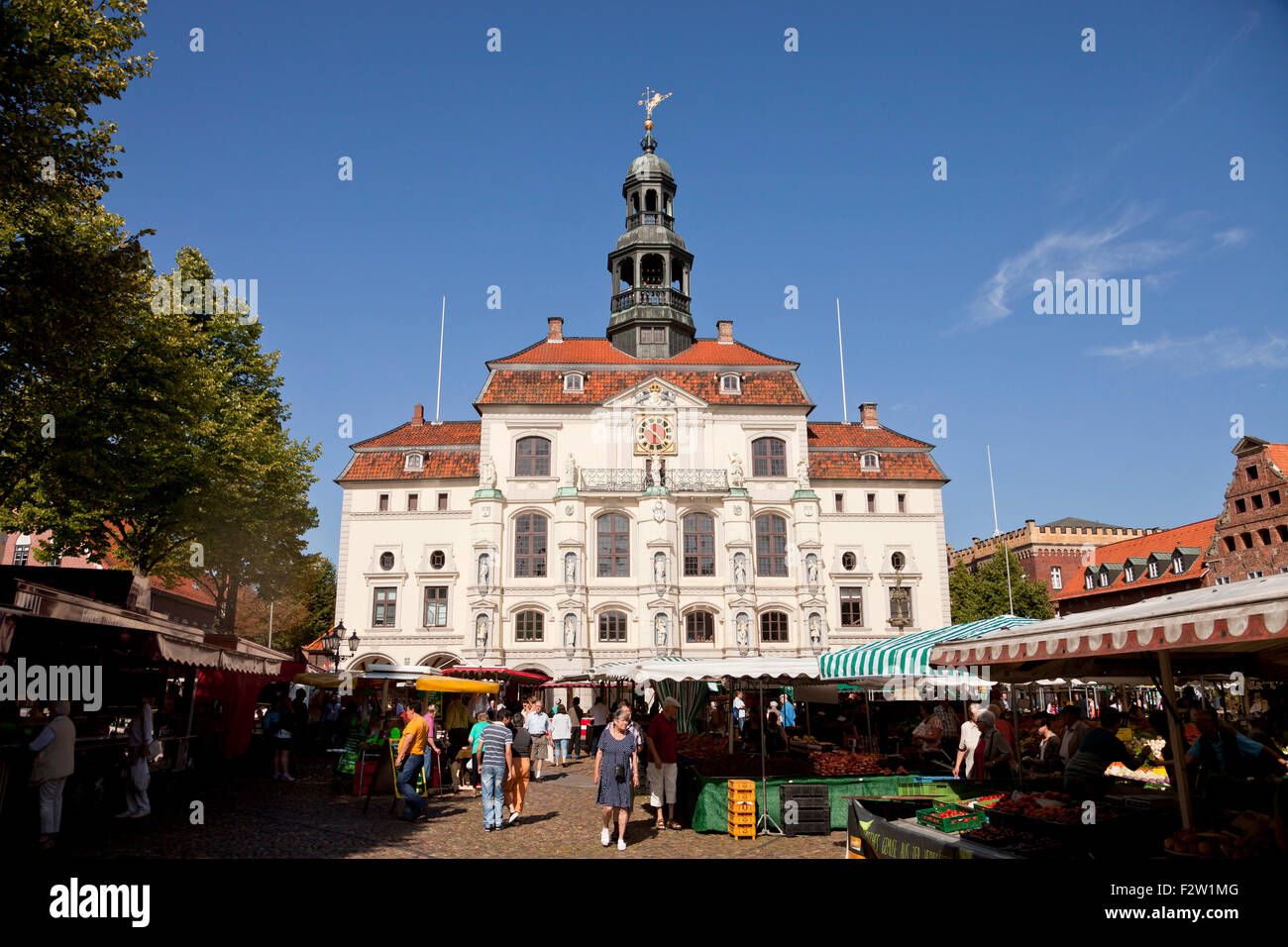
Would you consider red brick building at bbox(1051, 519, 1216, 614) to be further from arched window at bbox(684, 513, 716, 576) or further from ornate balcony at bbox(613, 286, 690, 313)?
ornate balcony at bbox(613, 286, 690, 313)

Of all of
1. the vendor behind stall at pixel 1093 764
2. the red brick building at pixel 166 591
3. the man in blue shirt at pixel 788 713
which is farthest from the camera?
the red brick building at pixel 166 591

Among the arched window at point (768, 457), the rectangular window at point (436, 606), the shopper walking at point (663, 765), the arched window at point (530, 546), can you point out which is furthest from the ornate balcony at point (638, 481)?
the shopper walking at point (663, 765)

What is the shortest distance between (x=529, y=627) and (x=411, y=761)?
81.6 feet

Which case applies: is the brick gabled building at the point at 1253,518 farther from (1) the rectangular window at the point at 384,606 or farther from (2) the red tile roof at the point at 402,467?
(1) the rectangular window at the point at 384,606

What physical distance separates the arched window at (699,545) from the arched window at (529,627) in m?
7.57

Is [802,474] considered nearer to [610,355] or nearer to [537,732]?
[610,355]

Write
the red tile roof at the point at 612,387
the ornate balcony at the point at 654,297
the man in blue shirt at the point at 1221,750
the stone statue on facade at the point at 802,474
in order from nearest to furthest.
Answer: the man in blue shirt at the point at 1221,750, the stone statue on facade at the point at 802,474, the red tile roof at the point at 612,387, the ornate balcony at the point at 654,297

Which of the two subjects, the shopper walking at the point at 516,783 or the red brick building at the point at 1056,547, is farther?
the red brick building at the point at 1056,547

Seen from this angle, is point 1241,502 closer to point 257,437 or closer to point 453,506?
point 453,506

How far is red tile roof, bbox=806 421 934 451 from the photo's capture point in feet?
145

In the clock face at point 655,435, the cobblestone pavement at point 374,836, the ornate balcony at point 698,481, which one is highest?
the clock face at point 655,435

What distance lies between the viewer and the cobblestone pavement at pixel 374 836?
1057 centimetres

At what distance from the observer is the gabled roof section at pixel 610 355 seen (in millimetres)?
43188

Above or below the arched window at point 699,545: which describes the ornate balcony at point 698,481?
above
